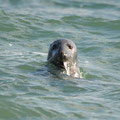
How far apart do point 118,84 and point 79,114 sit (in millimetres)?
2569

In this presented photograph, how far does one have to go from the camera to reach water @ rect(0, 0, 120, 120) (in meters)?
8.60

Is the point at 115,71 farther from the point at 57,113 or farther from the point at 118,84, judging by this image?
the point at 57,113

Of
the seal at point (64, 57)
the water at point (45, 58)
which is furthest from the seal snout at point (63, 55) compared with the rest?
the water at point (45, 58)

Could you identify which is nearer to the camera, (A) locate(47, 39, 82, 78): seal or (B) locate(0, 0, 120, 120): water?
(B) locate(0, 0, 120, 120): water

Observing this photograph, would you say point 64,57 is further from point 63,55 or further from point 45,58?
point 45,58

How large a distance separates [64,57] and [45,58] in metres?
2.41

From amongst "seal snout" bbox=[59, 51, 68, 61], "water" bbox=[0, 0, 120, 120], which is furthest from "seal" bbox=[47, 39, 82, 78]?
"water" bbox=[0, 0, 120, 120]

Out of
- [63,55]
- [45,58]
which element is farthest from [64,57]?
[45,58]

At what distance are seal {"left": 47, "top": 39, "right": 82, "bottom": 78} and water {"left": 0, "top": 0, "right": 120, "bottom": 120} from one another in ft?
1.10

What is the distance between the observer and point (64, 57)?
10.7 metres

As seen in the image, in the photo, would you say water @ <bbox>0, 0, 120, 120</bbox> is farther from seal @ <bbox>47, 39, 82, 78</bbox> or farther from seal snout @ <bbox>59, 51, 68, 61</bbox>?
seal snout @ <bbox>59, 51, 68, 61</bbox>

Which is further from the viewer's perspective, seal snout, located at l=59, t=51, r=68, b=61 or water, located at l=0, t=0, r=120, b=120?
seal snout, located at l=59, t=51, r=68, b=61

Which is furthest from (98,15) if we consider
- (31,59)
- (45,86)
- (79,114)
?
(79,114)

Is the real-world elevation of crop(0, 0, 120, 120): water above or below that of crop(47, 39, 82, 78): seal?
below
